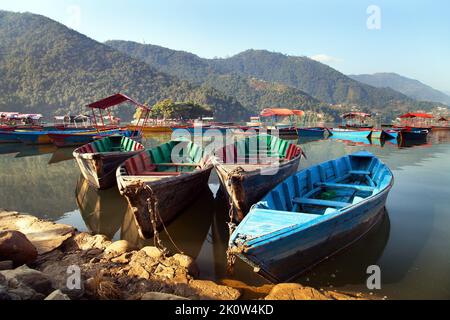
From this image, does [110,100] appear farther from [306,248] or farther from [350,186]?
[306,248]

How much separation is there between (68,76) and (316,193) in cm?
13390

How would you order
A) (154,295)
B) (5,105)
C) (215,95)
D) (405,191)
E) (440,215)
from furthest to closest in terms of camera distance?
(215,95), (5,105), (405,191), (440,215), (154,295)

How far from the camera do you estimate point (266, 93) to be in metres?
183

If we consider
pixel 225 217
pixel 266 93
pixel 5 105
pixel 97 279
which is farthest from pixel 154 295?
pixel 266 93

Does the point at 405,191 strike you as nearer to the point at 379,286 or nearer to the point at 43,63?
the point at 379,286

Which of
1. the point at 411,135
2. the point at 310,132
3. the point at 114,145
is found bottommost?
the point at 411,135

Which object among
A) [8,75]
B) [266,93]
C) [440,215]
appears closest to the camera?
[440,215]

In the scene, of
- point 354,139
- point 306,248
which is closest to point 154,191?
point 306,248

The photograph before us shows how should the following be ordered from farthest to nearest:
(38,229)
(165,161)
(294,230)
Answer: (165,161) < (38,229) < (294,230)

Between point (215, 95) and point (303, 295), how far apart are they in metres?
135

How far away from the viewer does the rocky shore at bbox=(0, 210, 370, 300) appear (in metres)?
3.99

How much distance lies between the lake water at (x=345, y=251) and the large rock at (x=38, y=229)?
0.88 metres

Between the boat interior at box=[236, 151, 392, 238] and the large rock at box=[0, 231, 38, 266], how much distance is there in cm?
412

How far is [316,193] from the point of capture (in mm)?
8766
